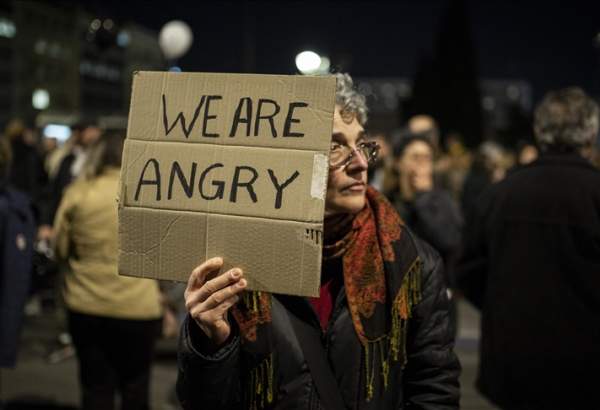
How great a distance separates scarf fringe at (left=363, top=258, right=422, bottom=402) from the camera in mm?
2375

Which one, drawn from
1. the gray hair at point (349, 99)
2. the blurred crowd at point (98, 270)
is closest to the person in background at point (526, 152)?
the blurred crowd at point (98, 270)

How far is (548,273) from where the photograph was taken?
3555 mm

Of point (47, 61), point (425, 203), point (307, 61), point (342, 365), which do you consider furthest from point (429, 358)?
point (47, 61)

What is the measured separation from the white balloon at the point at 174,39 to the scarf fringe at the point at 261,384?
12.7m

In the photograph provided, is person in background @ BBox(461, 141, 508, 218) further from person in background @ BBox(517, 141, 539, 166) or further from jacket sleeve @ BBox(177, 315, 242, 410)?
jacket sleeve @ BBox(177, 315, 242, 410)

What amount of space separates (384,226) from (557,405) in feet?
4.98

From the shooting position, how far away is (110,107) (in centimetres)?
12281

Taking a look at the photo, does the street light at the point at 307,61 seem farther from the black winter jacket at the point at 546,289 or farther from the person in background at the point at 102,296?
the black winter jacket at the point at 546,289

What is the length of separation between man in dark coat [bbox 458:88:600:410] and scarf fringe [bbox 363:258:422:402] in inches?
49.6

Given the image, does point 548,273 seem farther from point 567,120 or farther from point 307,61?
point 307,61

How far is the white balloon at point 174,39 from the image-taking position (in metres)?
14.4

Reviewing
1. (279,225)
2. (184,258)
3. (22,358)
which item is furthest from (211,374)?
(22,358)

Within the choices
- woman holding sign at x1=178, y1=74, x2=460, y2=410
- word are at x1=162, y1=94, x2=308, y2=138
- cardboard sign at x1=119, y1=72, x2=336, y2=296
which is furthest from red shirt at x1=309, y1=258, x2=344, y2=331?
word are at x1=162, y1=94, x2=308, y2=138

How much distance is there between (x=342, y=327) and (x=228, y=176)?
58 cm
